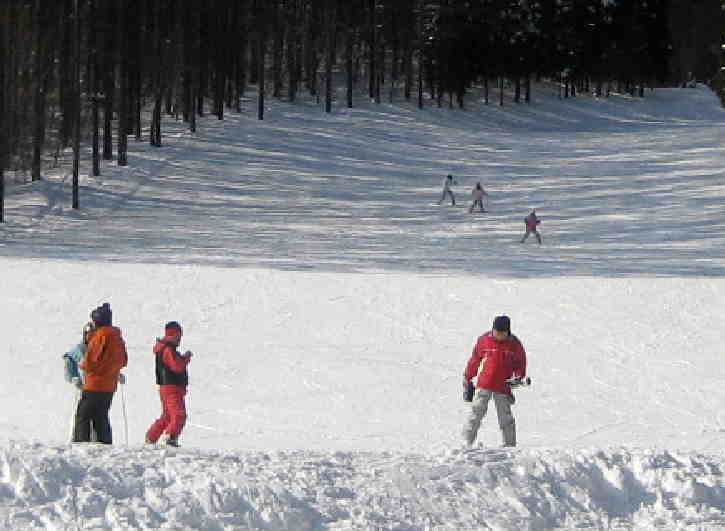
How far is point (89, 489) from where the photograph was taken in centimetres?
787

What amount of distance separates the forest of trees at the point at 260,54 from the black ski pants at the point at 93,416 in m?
23.9

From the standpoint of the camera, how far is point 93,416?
10.2m

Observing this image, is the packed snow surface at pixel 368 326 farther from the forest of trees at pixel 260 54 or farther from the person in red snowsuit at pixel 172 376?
the forest of trees at pixel 260 54

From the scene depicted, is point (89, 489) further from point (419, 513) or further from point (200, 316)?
point (200, 316)

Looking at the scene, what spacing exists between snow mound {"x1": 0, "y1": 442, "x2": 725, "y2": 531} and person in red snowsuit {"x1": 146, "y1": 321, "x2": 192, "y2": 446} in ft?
5.61

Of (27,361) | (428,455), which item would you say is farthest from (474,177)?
(428,455)

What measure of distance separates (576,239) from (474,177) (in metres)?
14.2

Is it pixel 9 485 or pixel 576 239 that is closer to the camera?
pixel 9 485

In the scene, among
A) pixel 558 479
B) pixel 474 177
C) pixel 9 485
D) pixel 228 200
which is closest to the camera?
pixel 9 485

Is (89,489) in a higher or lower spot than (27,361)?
higher

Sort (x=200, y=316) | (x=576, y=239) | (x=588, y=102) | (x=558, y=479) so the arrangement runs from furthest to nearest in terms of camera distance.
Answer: (x=588, y=102)
(x=576, y=239)
(x=200, y=316)
(x=558, y=479)

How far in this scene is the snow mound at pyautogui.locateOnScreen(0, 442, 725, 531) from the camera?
7770 mm

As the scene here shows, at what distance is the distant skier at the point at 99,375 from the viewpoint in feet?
33.2

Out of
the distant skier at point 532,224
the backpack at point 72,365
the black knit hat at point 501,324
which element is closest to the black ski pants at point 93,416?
the backpack at point 72,365
